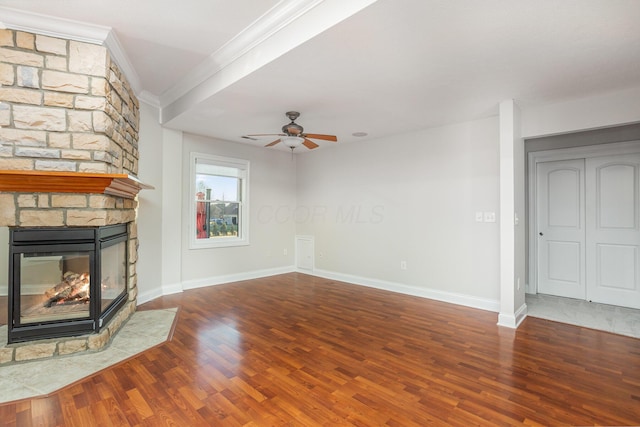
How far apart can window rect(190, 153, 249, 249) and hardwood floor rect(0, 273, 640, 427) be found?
1.86 m

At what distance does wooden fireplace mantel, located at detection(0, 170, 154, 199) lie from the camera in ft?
8.12

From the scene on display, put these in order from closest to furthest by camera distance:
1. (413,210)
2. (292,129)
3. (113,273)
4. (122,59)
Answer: (122,59) → (113,273) → (292,129) → (413,210)

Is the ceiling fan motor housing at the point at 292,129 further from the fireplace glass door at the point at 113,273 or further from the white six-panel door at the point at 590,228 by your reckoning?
the white six-panel door at the point at 590,228

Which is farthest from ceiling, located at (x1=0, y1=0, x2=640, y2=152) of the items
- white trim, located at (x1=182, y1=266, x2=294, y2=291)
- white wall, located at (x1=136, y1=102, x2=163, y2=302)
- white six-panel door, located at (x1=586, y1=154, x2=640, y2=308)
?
white trim, located at (x1=182, y1=266, x2=294, y2=291)

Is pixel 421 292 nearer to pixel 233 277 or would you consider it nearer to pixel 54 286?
pixel 233 277

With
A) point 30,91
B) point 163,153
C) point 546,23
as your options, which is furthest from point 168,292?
point 546,23

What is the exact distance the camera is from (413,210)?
4.91 meters

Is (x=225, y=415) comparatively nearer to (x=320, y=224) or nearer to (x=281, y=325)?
(x=281, y=325)

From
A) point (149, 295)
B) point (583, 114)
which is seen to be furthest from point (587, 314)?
point (149, 295)

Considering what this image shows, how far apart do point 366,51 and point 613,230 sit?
4287 mm

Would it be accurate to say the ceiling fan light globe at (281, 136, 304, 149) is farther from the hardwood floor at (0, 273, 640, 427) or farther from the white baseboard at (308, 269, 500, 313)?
the white baseboard at (308, 269, 500, 313)

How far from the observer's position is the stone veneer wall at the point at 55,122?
2.60 metres

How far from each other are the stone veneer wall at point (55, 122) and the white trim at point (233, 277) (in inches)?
83.7

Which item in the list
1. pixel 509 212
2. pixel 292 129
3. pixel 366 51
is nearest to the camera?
pixel 366 51
